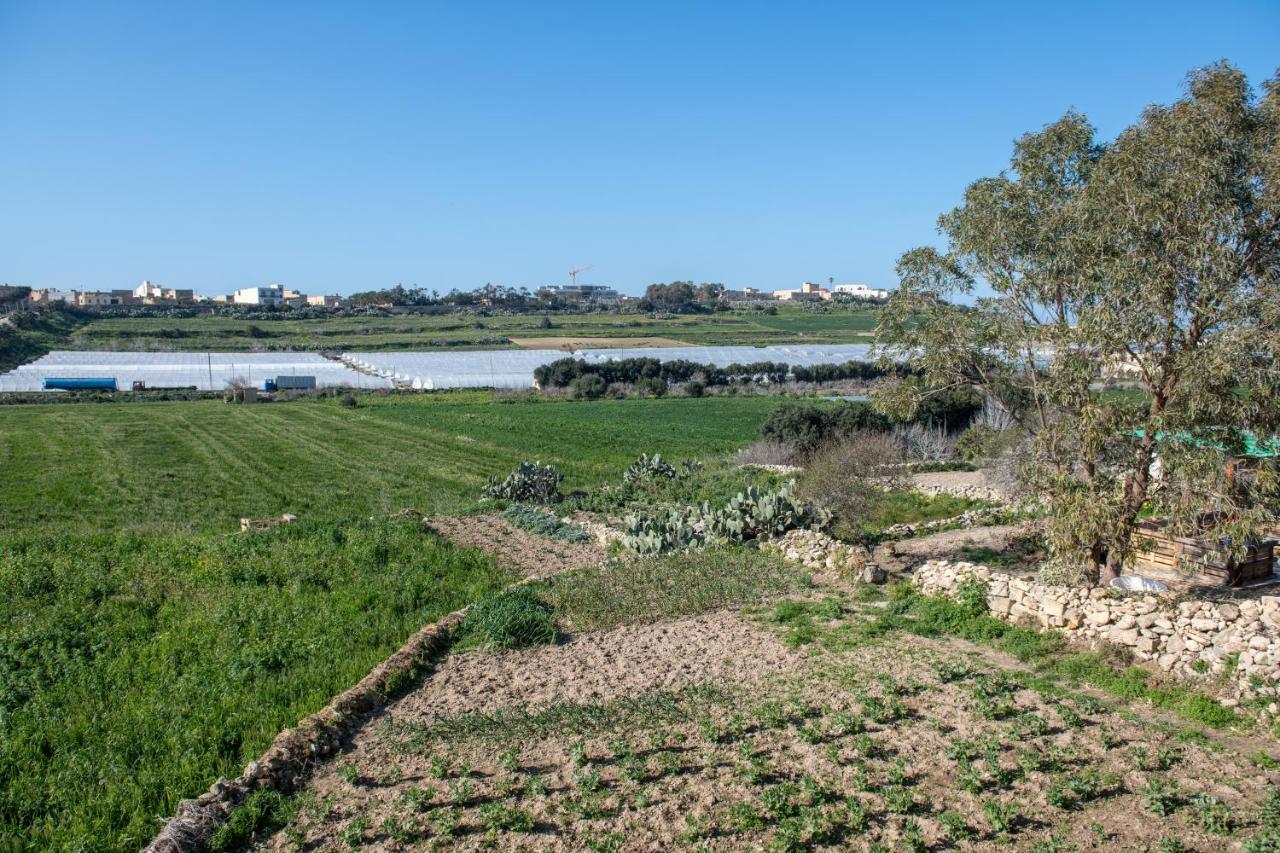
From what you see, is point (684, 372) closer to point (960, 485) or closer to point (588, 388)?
point (588, 388)

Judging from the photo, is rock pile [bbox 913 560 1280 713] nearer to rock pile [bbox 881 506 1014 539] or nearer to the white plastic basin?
the white plastic basin

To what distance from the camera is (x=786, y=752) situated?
8273 millimetres

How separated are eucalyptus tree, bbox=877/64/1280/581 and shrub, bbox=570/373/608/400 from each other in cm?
5484

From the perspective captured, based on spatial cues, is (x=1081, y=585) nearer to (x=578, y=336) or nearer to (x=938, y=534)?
(x=938, y=534)

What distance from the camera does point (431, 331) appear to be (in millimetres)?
118688

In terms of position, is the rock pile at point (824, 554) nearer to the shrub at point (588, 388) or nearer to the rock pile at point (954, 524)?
the rock pile at point (954, 524)

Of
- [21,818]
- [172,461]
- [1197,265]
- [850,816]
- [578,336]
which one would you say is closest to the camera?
[850,816]

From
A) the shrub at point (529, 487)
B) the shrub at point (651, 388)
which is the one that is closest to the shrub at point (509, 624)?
the shrub at point (529, 487)

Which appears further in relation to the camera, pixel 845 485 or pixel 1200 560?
pixel 845 485

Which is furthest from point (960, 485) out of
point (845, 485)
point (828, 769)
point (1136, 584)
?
point (828, 769)

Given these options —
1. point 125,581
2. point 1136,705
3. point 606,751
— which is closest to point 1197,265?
point 1136,705

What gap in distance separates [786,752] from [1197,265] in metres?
8.04

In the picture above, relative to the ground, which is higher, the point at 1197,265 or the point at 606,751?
the point at 1197,265

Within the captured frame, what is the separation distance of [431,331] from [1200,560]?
112 meters
